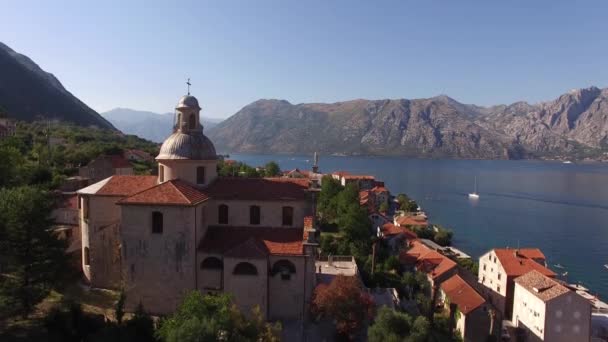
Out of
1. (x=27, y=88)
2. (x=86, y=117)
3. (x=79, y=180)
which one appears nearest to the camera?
(x=79, y=180)

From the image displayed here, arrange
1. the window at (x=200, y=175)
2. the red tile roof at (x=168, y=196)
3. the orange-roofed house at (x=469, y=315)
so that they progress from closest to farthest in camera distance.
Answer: the red tile roof at (x=168, y=196) < the window at (x=200, y=175) < the orange-roofed house at (x=469, y=315)

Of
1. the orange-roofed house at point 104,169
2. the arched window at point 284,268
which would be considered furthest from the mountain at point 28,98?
the arched window at point 284,268

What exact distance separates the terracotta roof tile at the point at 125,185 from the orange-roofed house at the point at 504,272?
34.7 meters

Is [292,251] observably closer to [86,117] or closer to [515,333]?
[515,333]

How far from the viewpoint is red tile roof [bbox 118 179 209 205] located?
23.4 m

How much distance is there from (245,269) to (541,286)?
26.5 meters

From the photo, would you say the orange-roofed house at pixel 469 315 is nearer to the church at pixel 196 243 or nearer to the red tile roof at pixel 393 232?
the church at pixel 196 243

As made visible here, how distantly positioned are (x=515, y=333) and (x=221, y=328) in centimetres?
3084

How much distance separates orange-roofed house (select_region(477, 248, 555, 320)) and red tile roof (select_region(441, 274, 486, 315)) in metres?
4.96

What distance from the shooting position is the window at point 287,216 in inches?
1045

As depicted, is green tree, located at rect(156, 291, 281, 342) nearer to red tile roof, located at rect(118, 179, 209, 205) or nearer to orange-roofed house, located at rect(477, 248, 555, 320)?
red tile roof, located at rect(118, 179, 209, 205)

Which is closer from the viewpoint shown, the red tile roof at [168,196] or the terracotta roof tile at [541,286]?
the red tile roof at [168,196]

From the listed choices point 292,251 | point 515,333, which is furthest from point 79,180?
point 515,333

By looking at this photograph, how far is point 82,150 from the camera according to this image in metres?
75.1
